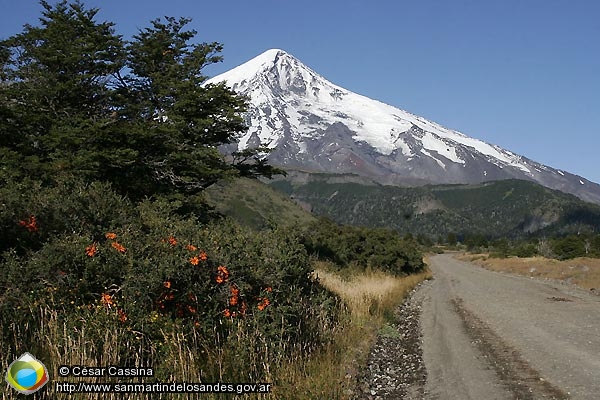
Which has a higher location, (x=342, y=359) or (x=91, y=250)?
(x=91, y=250)

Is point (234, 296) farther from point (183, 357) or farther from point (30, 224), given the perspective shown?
point (30, 224)

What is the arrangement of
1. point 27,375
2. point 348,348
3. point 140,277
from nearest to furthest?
point 27,375 → point 140,277 → point 348,348

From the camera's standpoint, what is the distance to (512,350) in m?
11.7

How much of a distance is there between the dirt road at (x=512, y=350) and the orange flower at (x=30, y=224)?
6.53m

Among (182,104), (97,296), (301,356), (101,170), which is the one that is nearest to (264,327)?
(301,356)

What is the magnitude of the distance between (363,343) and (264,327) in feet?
14.5

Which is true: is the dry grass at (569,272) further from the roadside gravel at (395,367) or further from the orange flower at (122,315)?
the orange flower at (122,315)

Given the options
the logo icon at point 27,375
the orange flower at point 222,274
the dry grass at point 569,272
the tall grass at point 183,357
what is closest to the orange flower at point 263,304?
the tall grass at point 183,357

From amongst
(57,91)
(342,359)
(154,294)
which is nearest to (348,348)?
(342,359)

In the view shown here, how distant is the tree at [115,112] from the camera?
25281 mm

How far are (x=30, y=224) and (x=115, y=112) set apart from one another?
23.3m

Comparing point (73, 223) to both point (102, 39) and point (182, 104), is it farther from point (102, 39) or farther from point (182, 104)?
point (102, 39)

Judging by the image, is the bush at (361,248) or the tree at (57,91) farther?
the bush at (361,248)

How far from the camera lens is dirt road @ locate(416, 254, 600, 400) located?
8672 millimetres
